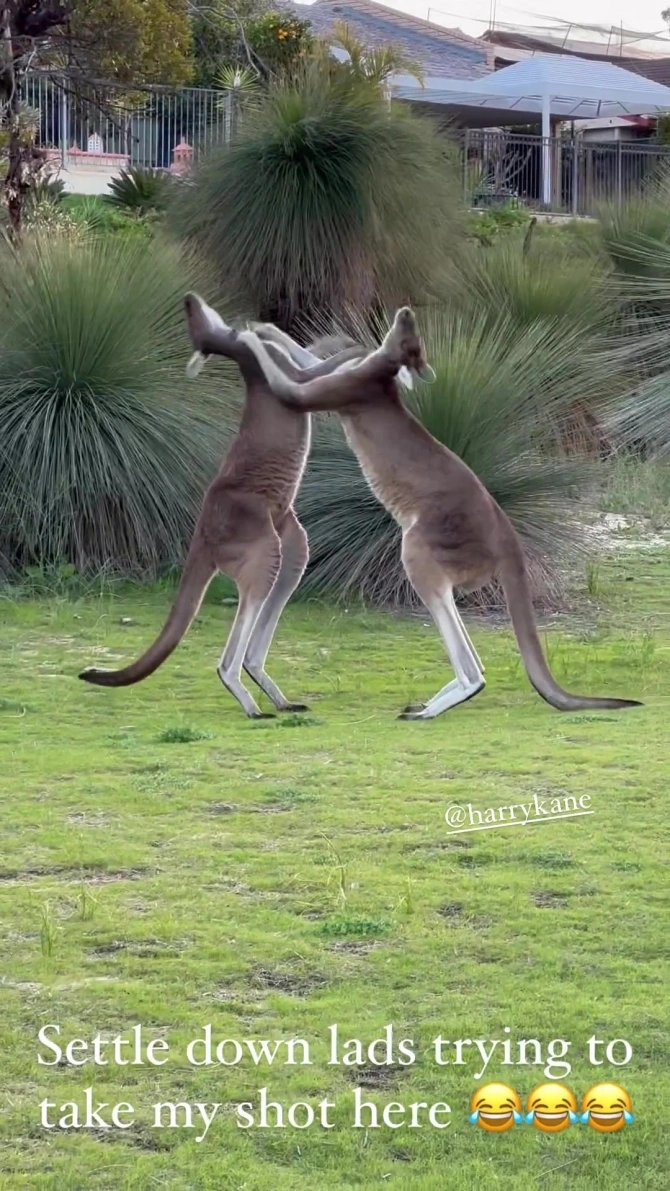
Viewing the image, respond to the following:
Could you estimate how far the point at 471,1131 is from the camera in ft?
12.2

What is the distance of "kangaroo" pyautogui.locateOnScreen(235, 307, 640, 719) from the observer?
7.21 meters

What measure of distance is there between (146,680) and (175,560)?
7.90 feet

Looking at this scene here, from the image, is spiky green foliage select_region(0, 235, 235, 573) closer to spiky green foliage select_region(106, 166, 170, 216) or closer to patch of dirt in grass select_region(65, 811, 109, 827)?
patch of dirt in grass select_region(65, 811, 109, 827)

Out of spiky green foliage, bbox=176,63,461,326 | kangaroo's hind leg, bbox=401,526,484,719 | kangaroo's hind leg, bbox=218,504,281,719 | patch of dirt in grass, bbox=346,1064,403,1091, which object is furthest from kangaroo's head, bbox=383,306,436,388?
spiky green foliage, bbox=176,63,461,326

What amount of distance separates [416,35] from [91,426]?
36045 mm

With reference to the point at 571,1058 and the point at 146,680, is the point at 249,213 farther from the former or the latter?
the point at 571,1058

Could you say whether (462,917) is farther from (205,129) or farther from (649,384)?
(205,129)

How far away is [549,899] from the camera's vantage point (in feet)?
16.7

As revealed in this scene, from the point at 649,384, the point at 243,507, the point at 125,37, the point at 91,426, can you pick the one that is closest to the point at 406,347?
the point at 243,507

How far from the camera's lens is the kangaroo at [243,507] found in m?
7.39

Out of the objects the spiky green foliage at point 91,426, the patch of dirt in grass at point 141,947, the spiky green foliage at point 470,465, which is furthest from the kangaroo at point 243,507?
the spiky green foliage at point 91,426

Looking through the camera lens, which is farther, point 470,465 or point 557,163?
point 557,163

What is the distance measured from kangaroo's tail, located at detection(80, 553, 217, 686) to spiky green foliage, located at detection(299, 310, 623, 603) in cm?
314

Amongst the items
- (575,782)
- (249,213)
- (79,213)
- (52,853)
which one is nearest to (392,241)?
(249,213)
